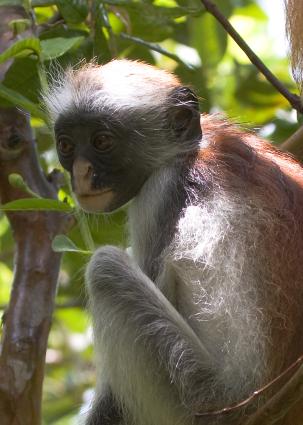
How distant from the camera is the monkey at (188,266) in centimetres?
472

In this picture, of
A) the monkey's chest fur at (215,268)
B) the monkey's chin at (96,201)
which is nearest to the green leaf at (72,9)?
the monkey's chin at (96,201)

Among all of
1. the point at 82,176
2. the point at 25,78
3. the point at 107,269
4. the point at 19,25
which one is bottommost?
the point at 107,269

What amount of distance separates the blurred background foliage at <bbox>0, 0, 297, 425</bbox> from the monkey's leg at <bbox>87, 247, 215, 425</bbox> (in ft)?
3.05

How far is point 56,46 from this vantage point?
5590 mm

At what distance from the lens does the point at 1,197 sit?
5930mm

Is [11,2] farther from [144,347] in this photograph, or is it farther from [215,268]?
[144,347]

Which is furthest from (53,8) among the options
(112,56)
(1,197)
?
(1,197)

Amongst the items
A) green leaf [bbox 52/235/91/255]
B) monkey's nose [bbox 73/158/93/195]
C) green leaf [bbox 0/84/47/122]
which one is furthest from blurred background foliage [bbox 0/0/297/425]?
green leaf [bbox 52/235/91/255]

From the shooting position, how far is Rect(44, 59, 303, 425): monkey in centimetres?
472

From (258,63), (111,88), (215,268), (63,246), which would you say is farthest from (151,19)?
(215,268)

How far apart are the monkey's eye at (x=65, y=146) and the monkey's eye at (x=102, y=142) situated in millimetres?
115

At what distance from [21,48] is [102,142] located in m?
0.58

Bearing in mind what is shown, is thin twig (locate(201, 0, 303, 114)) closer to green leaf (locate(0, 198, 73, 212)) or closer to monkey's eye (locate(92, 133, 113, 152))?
monkey's eye (locate(92, 133, 113, 152))

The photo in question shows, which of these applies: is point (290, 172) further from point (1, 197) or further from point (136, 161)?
point (1, 197)
